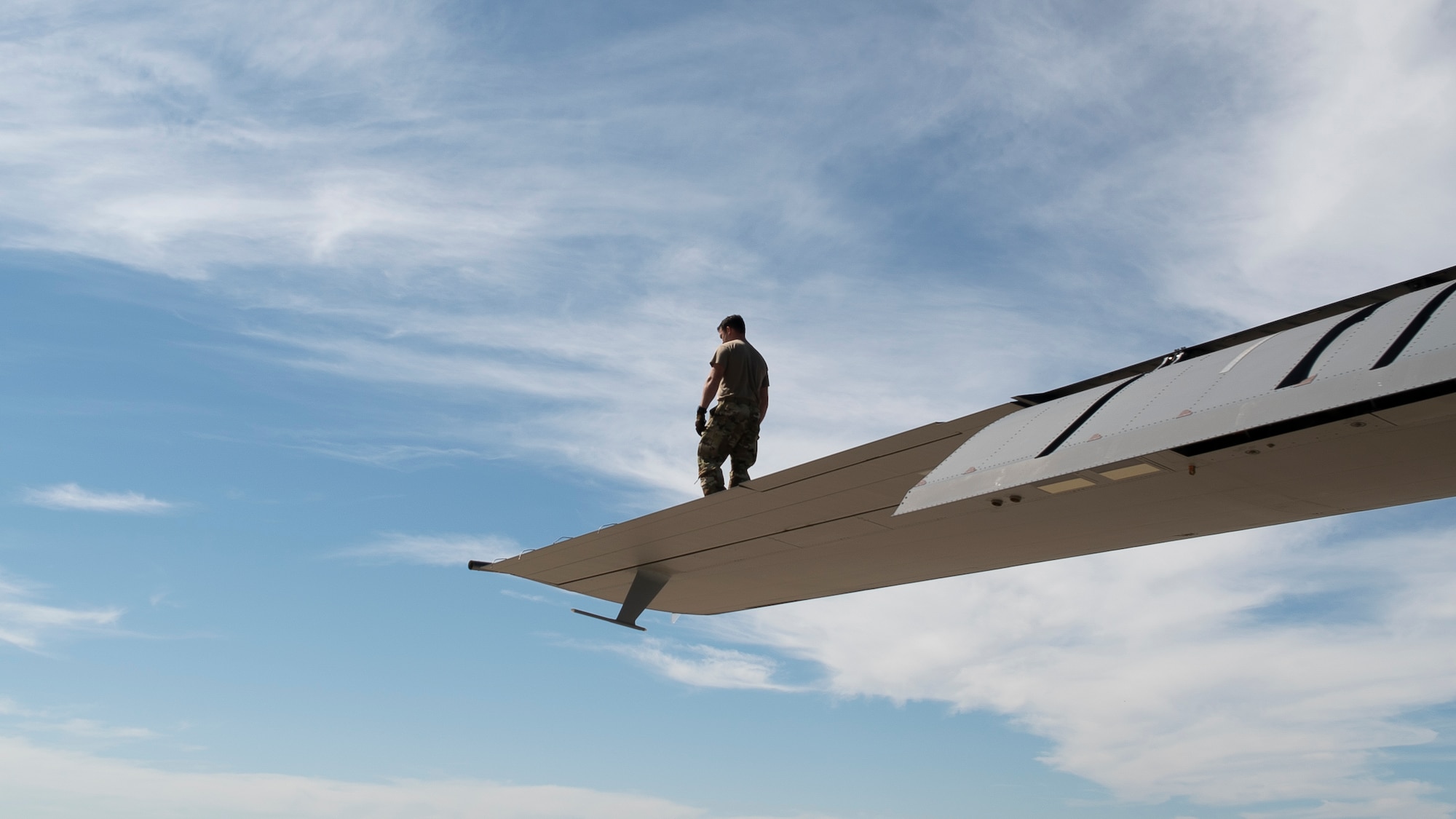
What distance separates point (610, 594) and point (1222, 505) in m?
9.17

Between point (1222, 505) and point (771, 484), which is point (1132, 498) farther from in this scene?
point (771, 484)

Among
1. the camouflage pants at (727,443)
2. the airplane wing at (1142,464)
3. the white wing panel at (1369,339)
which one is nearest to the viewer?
the white wing panel at (1369,339)

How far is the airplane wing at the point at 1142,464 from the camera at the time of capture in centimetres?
611

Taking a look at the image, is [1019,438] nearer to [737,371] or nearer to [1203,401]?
[1203,401]

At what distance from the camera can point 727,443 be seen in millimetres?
11922

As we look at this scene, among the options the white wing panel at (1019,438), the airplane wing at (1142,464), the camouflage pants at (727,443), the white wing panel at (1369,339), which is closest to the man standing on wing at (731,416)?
the camouflage pants at (727,443)

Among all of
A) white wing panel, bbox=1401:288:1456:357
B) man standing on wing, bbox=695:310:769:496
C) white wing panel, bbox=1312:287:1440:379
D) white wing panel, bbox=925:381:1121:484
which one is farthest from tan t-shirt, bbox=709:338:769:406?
white wing panel, bbox=1401:288:1456:357

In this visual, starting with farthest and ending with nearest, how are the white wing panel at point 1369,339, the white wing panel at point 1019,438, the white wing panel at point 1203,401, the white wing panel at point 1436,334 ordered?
1. the white wing panel at point 1019,438
2. the white wing panel at point 1369,339
3. the white wing panel at point 1203,401
4. the white wing panel at point 1436,334

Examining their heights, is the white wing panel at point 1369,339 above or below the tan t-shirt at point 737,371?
below

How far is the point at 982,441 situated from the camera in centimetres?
810

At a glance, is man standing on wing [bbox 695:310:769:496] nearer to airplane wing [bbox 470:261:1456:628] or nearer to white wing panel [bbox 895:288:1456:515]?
airplane wing [bbox 470:261:1456:628]

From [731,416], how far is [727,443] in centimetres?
34

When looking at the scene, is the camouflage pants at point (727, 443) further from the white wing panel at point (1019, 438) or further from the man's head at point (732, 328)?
the white wing panel at point (1019, 438)

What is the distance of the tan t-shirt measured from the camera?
39.1ft
